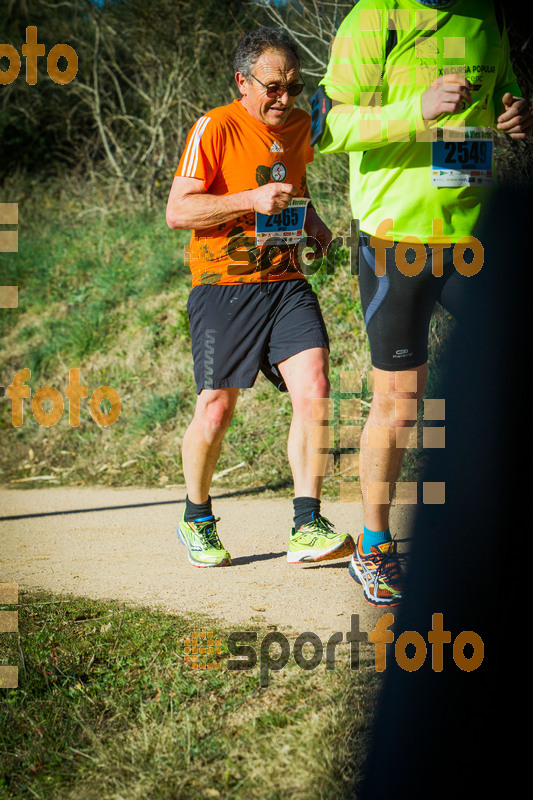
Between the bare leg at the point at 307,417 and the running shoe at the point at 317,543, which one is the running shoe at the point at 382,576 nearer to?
the running shoe at the point at 317,543

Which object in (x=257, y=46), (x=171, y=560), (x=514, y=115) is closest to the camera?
(x=514, y=115)

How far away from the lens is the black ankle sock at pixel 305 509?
394 centimetres

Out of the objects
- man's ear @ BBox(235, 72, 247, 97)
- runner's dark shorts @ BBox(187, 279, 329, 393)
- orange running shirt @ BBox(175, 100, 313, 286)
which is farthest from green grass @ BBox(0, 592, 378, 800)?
man's ear @ BBox(235, 72, 247, 97)

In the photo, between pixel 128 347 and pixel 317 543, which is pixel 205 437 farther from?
pixel 128 347

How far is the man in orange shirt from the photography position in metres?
3.90

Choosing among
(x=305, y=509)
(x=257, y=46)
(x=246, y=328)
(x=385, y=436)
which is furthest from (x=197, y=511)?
(x=257, y=46)

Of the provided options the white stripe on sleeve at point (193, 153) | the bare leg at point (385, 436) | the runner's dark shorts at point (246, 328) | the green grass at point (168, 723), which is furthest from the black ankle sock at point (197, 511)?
the white stripe on sleeve at point (193, 153)

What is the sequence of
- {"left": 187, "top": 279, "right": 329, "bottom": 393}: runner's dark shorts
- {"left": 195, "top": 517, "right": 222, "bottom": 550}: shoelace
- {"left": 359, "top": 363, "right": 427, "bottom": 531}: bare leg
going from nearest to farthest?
{"left": 359, "top": 363, "right": 427, "bottom": 531}: bare leg, {"left": 187, "top": 279, "right": 329, "bottom": 393}: runner's dark shorts, {"left": 195, "top": 517, "right": 222, "bottom": 550}: shoelace

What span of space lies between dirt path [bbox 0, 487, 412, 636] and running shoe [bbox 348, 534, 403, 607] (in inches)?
2.4

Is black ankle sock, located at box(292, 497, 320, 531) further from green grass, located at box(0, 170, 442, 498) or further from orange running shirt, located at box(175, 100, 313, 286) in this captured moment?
green grass, located at box(0, 170, 442, 498)

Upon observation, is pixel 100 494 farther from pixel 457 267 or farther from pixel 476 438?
pixel 457 267

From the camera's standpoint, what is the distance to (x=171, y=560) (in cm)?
433

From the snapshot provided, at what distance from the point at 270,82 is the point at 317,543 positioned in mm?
2166

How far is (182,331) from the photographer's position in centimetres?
885
